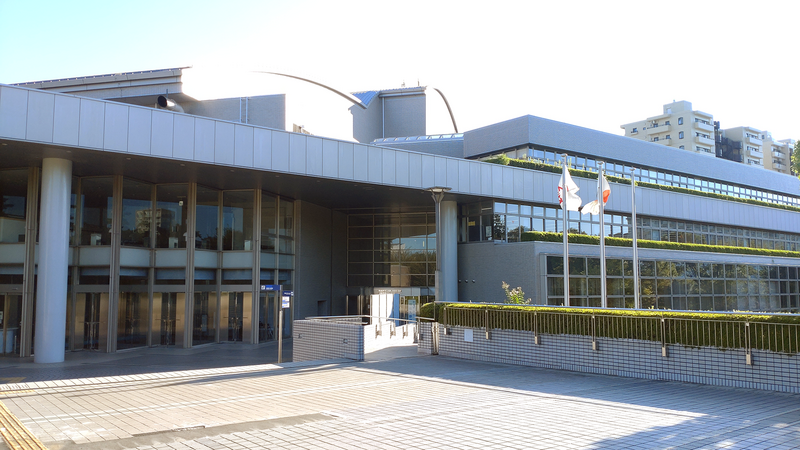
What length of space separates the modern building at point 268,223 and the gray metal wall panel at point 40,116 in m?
0.05

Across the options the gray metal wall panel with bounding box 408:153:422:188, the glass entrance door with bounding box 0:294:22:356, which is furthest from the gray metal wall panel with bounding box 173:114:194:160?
the glass entrance door with bounding box 0:294:22:356

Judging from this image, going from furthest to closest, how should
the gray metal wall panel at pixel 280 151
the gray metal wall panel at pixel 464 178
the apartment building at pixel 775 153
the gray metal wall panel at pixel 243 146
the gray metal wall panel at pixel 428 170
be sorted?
1. the apartment building at pixel 775 153
2. the gray metal wall panel at pixel 464 178
3. the gray metal wall panel at pixel 428 170
4. the gray metal wall panel at pixel 280 151
5. the gray metal wall panel at pixel 243 146

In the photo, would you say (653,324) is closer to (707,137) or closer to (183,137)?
(183,137)

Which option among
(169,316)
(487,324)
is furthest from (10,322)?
(487,324)

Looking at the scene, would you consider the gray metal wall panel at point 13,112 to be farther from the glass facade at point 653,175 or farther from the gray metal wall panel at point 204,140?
the glass facade at point 653,175

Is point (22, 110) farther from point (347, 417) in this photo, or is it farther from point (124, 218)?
point (347, 417)

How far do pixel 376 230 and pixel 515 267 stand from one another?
943 centimetres

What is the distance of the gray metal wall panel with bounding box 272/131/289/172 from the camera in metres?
22.7

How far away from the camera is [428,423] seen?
8844 millimetres

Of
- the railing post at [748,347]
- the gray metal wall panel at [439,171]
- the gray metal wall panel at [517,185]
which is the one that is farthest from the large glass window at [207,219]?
the railing post at [748,347]

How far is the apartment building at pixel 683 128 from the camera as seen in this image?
94.6 meters

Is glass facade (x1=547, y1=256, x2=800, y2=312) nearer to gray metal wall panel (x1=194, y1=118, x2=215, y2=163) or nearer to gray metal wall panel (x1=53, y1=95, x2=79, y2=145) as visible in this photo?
gray metal wall panel (x1=194, y1=118, x2=215, y2=163)

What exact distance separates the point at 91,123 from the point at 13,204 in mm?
7955

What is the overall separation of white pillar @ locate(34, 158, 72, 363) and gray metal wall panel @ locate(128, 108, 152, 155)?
9.76 feet
